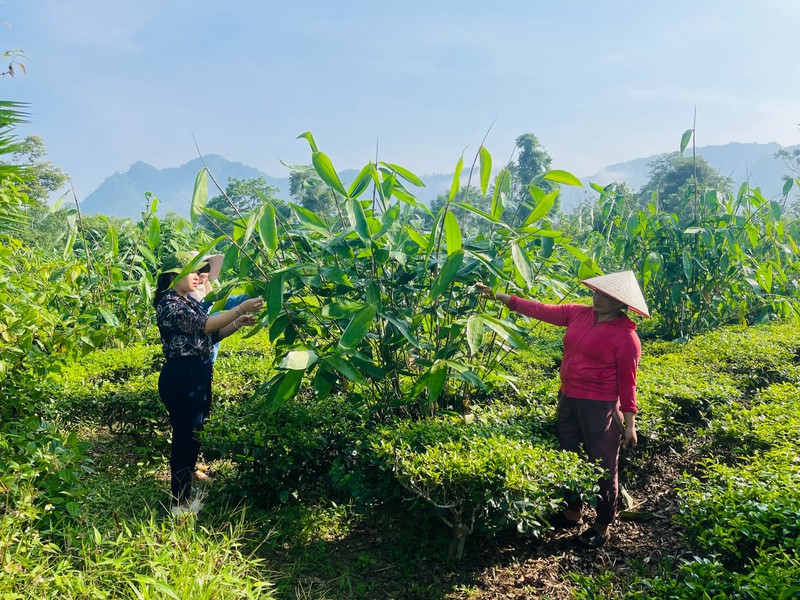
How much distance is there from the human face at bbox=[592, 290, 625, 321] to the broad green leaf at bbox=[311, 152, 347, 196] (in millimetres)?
1305

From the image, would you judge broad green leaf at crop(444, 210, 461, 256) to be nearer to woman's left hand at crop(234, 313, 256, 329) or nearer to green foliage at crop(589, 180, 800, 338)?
woman's left hand at crop(234, 313, 256, 329)

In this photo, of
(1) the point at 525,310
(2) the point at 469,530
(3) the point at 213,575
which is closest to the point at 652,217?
(1) the point at 525,310

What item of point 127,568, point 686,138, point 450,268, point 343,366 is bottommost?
point 127,568

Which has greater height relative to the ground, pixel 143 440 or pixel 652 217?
pixel 652 217

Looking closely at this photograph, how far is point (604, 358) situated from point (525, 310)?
1.49 ft

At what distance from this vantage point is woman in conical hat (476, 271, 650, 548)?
2.59m

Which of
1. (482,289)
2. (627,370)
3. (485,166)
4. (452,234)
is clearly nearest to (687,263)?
(627,370)

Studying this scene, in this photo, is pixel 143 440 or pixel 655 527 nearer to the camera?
pixel 655 527

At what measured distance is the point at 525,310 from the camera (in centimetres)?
286

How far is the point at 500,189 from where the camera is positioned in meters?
2.78

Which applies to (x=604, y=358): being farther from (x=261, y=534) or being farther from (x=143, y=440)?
(x=143, y=440)

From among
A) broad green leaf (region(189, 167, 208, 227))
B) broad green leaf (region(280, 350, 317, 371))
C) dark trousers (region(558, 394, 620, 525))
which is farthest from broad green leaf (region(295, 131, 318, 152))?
dark trousers (region(558, 394, 620, 525))

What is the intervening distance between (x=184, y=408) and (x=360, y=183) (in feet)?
5.17

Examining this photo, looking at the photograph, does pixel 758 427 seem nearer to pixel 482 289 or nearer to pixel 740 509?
pixel 740 509
